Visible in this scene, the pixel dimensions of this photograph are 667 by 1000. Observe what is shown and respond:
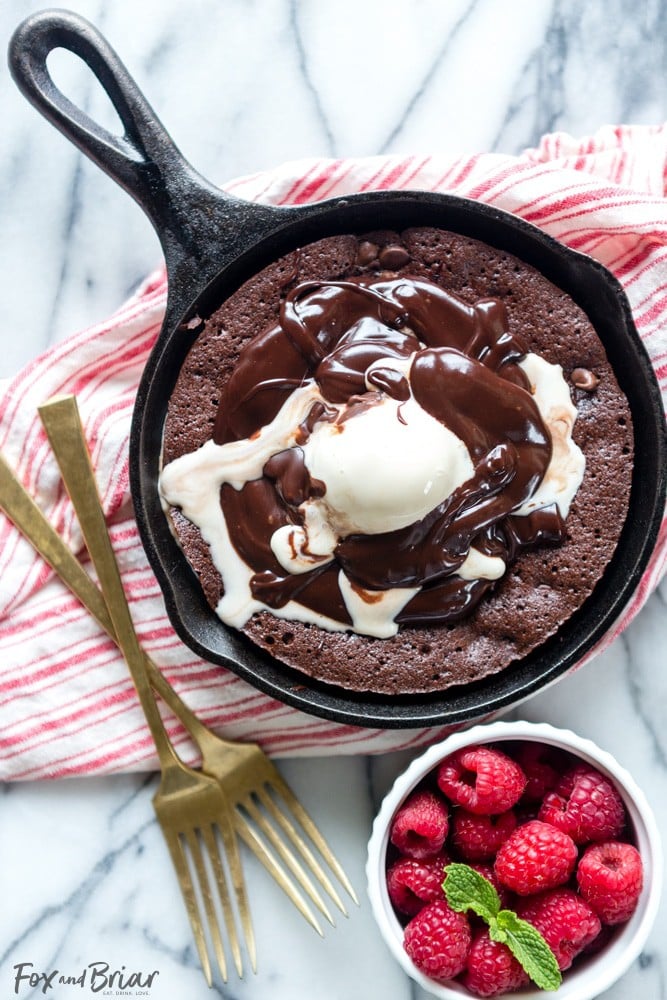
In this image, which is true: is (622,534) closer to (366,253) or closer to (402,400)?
(402,400)

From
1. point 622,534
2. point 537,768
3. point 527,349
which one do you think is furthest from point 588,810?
point 527,349

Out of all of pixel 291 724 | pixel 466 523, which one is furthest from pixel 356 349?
pixel 291 724

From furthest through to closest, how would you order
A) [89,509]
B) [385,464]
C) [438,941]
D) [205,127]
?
[205,127] → [89,509] → [438,941] → [385,464]

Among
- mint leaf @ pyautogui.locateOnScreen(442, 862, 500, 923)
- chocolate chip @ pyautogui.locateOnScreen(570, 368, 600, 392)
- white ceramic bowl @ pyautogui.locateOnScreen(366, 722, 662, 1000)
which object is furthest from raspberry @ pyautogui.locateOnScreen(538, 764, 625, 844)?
chocolate chip @ pyautogui.locateOnScreen(570, 368, 600, 392)

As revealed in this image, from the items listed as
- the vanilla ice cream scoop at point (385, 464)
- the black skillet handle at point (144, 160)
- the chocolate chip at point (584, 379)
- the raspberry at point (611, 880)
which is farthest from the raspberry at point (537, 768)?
the black skillet handle at point (144, 160)

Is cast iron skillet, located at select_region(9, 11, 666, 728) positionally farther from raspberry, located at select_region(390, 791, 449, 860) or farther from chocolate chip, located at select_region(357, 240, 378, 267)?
raspberry, located at select_region(390, 791, 449, 860)

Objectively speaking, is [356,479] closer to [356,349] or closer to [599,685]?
[356,349]
